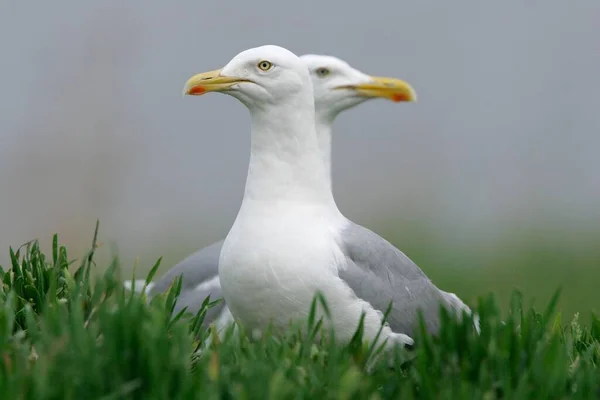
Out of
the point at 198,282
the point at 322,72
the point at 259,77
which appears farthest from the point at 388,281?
the point at 322,72

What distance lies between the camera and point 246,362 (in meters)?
4.00

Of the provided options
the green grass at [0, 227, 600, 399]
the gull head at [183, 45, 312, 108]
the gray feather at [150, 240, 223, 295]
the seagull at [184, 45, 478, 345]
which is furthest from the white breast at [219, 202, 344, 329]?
the gray feather at [150, 240, 223, 295]

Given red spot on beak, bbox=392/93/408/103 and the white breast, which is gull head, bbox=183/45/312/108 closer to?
the white breast

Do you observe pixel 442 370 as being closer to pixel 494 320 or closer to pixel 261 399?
pixel 494 320

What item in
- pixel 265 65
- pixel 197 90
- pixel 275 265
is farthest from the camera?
pixel 265 65

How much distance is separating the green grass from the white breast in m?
0.30

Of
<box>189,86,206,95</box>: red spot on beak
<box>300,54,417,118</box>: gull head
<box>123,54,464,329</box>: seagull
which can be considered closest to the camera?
<box>189,86,206,95</box>: red spot on beak

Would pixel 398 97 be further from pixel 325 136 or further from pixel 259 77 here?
pixel 259 77

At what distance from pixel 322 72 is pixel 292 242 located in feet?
7.64

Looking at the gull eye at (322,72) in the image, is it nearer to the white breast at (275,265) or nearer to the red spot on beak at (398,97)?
the red spot on beak at (398,97)

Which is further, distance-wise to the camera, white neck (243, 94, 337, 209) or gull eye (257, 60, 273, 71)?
gull eye (257, 60, 273, 71)

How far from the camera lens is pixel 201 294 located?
251 inches

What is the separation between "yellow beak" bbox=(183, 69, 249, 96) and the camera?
5.28 metres

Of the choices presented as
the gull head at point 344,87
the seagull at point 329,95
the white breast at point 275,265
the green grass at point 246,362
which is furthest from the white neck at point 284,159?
the gull head at point 344,87
